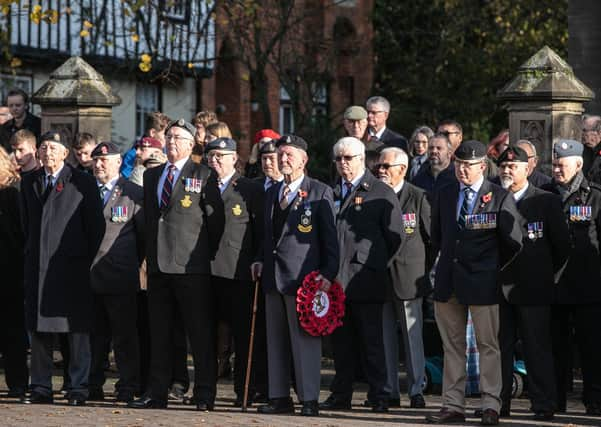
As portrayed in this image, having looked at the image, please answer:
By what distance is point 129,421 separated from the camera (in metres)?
11.6

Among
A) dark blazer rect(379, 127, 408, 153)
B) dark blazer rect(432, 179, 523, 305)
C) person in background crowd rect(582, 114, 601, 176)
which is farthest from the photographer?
dark blazer rect(379, 127, 408, 153)

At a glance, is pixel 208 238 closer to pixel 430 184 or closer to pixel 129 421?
pixel 129 421

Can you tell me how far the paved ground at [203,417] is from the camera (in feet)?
38.0

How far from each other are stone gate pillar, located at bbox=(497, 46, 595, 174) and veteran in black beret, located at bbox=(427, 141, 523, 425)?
3451 millimetres

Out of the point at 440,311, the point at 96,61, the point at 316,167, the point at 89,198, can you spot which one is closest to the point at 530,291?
the point at 440,311

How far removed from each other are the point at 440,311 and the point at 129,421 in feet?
8.24

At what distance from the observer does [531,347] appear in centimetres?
1230

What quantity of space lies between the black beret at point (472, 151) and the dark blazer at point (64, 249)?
308 centimetres

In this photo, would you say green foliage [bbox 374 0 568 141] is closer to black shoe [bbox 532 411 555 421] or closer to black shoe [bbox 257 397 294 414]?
black shoe [bbox 257 397 294 414]

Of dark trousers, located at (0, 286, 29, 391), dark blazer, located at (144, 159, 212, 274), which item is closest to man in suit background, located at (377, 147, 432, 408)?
dark blazer, located at (144, 159, 212, 274)

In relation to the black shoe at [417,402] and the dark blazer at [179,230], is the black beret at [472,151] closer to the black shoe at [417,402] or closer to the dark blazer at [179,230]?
the dark blazer at [179,230]

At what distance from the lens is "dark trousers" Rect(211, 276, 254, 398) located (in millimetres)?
12984

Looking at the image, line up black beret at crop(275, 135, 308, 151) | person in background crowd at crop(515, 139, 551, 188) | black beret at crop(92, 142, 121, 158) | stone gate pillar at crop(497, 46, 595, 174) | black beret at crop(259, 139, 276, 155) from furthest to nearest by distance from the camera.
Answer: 1. stone gate pillar at crop(497, 46, 595, 174)
2. black beret at crop(259, 139, 276, 155)
3. black beret at crop(92, 142, 121, 158)
4. person in background crowd at crop(515, 139, 551, 188)
5. black beret at crop(275, 135, 308, 151)

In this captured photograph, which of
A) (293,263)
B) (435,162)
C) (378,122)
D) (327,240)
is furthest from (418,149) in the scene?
(293,263)
